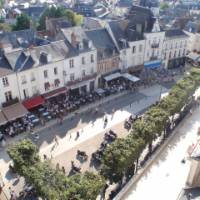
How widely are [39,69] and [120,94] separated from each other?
16.7 meters

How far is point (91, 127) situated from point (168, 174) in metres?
15.1

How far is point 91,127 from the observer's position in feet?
141

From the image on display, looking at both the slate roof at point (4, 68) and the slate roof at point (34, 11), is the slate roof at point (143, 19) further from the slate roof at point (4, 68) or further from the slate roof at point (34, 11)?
the slate roof at point (34, 11)

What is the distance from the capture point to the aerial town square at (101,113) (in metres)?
28.6

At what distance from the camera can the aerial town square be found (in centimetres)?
2862

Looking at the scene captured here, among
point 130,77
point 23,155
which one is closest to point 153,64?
point 130,77

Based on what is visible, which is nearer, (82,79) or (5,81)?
(5,81)

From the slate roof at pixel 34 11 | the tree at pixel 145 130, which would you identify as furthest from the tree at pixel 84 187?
the slate roof at pixel 34 11

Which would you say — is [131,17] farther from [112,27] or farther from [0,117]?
[0,117]

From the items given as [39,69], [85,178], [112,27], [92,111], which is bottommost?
[92,111]

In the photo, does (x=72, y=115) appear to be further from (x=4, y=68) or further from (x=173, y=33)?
(x=173, y=33)

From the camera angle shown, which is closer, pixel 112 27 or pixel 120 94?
pixel 120 94

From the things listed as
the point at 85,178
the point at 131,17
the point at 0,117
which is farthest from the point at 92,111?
the point at 131,17

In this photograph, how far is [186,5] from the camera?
10512cm
